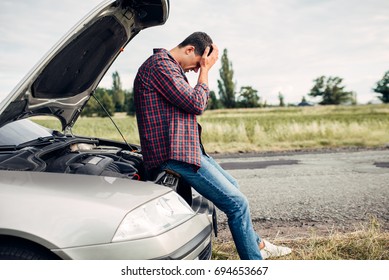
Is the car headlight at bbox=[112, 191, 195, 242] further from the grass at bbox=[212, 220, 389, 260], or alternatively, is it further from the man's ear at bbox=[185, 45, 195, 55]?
the grass at bbox=[212, 220, 389, 260]

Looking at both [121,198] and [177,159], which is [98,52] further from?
[121,198]

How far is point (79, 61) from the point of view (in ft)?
9.78

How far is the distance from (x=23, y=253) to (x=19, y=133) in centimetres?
133

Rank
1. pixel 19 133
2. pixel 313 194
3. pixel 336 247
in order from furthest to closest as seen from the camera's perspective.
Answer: pixel 313 194 < pixel 336 247 < pixel 19 133

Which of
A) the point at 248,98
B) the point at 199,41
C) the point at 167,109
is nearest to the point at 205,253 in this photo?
the point at 167,109

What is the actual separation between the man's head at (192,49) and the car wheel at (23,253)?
153 cm

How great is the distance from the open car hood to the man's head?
0.97 feet

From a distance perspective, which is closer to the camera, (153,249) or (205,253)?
(153,249)

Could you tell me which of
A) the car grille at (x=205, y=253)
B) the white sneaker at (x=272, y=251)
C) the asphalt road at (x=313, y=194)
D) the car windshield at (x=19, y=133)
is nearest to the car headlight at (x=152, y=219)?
the car grille at (x=205, y=253)

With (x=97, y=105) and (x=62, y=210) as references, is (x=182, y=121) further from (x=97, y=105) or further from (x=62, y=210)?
(x=97, y=105)

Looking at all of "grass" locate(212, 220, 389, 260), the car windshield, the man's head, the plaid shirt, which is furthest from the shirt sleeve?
"grass" locate(212, 220, 389, 260)

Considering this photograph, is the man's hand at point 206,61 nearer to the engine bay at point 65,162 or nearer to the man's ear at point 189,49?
the man's ear at point 189,49

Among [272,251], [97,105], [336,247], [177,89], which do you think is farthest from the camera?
[97,105]

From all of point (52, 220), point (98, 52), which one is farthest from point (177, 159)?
point (98, 52)
